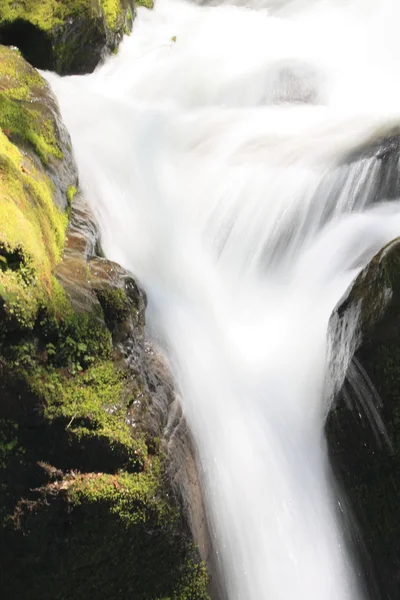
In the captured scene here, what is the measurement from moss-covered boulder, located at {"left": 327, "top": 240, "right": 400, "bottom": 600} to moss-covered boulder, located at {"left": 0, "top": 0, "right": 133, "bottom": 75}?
7.74 meters


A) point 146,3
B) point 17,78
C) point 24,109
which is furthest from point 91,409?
point 146,3

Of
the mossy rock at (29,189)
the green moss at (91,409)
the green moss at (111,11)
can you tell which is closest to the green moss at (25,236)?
the mossy rock at (29,189)

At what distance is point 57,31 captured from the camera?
358 inches

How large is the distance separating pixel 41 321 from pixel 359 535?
3.08 m

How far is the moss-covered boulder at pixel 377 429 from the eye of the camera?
3.92 meters

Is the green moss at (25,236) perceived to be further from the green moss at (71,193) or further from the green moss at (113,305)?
the green moss at (71,193)

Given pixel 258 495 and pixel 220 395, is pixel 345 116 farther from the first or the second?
pixel 258 495

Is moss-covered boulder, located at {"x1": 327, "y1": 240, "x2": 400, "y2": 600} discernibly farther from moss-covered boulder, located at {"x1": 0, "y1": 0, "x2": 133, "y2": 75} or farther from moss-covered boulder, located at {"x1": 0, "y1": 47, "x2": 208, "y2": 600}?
moss-covered boulder, located at {"x1": 0, "y1": 0, "x2": 133, "y2": 75}

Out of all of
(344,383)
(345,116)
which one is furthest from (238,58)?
(344,383)

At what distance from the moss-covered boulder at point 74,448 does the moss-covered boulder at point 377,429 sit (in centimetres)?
154

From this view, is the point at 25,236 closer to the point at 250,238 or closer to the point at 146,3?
the point at 250,238

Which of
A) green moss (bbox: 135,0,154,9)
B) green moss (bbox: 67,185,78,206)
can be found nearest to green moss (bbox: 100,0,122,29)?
green moss (bbox: 135,0,154,9)

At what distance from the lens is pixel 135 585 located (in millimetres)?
3143

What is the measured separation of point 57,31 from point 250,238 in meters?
5.62
